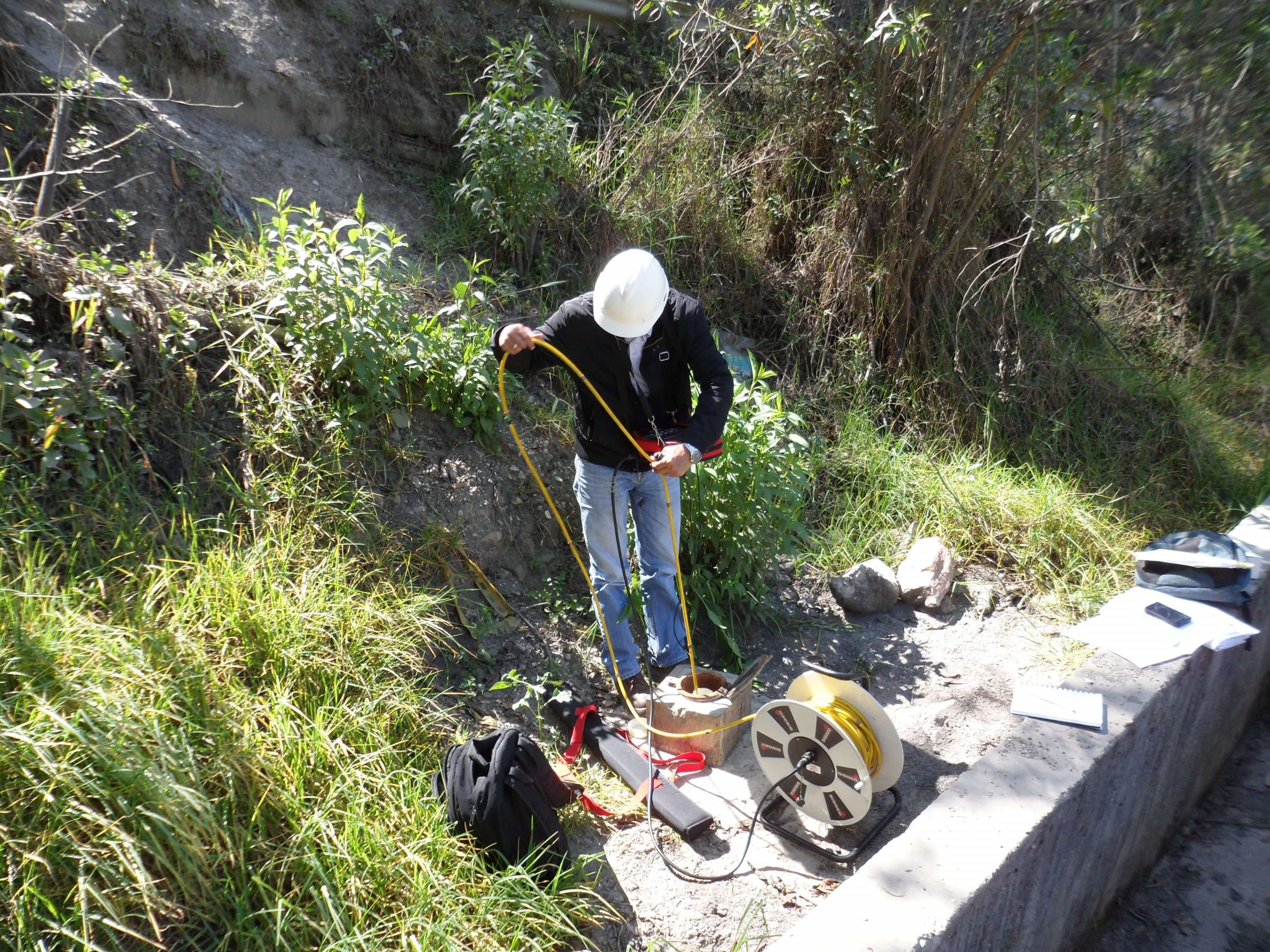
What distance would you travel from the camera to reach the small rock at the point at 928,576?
190 inches

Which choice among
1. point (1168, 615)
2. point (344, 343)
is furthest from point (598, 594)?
point (1168, 615)

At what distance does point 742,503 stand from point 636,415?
93 cm

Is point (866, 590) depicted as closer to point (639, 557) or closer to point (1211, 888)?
point (639, 557)

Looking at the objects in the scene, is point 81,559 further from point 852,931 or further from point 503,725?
point 852,931

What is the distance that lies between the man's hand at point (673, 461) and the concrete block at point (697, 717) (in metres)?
0.98

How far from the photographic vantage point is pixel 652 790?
3258 millimetres

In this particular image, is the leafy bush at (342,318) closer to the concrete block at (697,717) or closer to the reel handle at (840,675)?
the concrete block at (697,717)

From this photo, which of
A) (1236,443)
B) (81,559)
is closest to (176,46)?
(81,559)

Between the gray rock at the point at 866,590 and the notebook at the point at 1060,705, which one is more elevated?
the notebook at the point at 1060,705

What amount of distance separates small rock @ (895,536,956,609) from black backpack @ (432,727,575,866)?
109 inches

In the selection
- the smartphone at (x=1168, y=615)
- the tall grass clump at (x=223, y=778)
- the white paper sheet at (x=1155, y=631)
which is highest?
the tall grass clump at (x=223, y=778)

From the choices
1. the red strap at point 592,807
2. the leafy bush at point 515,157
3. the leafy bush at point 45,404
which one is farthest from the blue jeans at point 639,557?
the leafy bush at point 515,157

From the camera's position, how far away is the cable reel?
2.99m

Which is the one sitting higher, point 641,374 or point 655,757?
point 641,374
